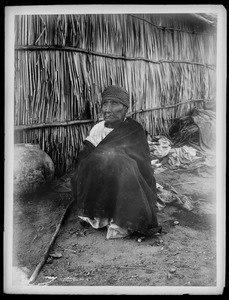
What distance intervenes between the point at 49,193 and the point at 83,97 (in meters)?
0.84

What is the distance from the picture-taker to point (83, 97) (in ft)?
11.1

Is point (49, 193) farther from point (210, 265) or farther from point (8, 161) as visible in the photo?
point (210, 265)

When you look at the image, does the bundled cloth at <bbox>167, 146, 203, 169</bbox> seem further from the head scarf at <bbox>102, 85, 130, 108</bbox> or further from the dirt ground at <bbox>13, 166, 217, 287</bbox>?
the head scarf at <bbox>102, 85, 130, 108</bbox>

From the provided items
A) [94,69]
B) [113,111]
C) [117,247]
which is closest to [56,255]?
[117,247]

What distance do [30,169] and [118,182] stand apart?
0.72 m

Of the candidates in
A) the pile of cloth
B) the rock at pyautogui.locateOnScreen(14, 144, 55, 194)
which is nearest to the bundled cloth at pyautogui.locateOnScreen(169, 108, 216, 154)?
the pile of cloth

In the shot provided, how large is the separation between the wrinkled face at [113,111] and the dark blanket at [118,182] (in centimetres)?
6

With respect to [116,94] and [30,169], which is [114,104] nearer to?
[116,94]

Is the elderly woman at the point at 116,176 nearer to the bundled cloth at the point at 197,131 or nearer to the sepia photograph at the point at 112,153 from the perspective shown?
the sepia photograph at the point at 112,153

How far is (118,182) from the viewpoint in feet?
10.6

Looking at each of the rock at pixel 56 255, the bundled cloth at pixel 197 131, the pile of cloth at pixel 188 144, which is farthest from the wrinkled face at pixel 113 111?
the rock at pixel 56 255

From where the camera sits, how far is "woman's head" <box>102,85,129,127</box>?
332cm
